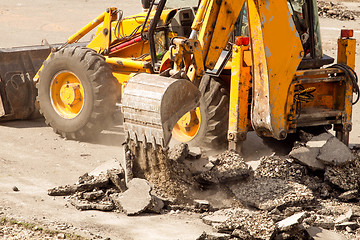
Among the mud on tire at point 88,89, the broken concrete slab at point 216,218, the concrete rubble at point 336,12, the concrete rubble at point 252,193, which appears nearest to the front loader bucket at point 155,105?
the concrete rubble at point 252,193

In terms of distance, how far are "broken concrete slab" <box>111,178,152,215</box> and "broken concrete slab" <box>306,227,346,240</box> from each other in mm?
1548

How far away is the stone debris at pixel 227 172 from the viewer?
646 cm

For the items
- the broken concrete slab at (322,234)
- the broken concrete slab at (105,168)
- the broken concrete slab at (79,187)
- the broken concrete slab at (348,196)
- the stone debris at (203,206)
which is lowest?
the broken concrete slab at (348,196)

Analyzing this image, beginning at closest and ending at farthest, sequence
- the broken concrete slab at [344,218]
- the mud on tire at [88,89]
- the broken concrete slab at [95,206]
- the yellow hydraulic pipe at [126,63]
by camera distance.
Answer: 1. the broken concrete slab at [344,218]
2. the broken concrete slab at [95,206]
3. the mud on tire at [88,89]
4. the yellow hydraulic pipe at [126,63]

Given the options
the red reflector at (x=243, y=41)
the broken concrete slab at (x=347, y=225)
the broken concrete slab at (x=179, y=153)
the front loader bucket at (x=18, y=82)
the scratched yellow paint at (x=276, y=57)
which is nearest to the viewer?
the broken concrete slab at (x=347, y=225)

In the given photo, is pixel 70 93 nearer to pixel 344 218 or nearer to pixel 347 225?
pixel 344 218

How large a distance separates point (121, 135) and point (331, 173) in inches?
141

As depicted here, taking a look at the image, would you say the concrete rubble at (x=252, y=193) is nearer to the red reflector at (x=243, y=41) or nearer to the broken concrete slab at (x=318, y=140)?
the broken concrete slab at (x=318, y=140)


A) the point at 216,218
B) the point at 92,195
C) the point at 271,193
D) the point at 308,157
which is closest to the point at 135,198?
the point at 92,195

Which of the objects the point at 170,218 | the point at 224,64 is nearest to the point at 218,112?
the point at 224,64

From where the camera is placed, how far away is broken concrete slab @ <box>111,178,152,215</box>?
5824 millimetres

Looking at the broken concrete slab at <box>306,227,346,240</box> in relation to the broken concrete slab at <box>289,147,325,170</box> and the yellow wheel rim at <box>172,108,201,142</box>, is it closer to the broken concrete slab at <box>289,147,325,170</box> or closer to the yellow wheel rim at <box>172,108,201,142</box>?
the broken concrete slab at <box>289,147,325,170</box>

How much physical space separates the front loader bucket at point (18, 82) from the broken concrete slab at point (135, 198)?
4.18 metres

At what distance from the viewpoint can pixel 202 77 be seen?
25.4ft
